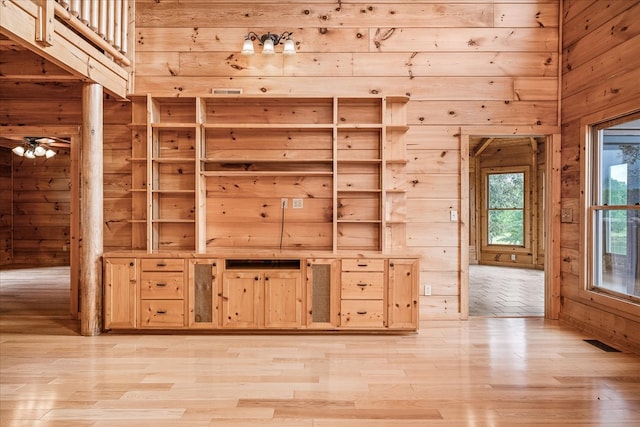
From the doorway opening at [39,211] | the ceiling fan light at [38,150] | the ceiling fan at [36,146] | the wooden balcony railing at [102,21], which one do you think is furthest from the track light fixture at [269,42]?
the doorway opening at [39,211]

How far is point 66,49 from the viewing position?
11.1ft

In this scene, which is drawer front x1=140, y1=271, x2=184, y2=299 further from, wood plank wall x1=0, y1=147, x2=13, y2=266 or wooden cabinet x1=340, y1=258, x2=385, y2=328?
wood plank wall x1=0, y1=147, x2=13, y2=266

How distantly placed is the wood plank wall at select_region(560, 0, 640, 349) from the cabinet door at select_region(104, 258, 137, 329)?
4.46m

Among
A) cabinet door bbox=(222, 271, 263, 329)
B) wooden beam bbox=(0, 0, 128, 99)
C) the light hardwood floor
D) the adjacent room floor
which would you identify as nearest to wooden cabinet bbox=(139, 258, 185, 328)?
the light hardwood floor

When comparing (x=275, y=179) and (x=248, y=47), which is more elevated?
(x=248, y=47)

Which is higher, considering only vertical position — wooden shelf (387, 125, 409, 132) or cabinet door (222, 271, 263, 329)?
wooden shelf (387, 125, 409, 132)

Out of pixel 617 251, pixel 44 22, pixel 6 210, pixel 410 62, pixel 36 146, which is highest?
pixel 410 62

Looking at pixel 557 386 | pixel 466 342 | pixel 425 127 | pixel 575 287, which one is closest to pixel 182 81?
pixel 425 127

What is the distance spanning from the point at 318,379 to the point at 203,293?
1.58 meters

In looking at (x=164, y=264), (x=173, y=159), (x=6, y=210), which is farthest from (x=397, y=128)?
(x=6, y=210)

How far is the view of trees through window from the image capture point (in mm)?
8781

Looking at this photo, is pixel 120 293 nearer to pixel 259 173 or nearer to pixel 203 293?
pixel 203 293

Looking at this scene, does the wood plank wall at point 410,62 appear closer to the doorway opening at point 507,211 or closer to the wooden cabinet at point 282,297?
the wooden cabinet at point 282,297

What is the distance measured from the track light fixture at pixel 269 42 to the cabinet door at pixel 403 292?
2.49 metres
